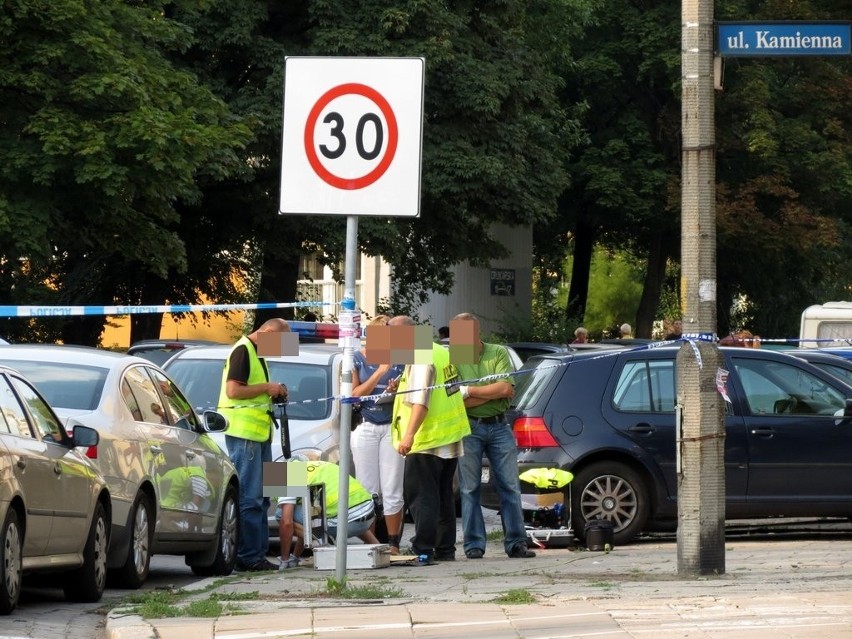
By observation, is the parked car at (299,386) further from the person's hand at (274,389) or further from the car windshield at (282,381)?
the person's hand at (274,389)

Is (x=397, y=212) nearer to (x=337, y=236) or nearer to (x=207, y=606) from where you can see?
(x=207, y=606)

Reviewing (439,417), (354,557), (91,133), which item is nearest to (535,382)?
(439,417)

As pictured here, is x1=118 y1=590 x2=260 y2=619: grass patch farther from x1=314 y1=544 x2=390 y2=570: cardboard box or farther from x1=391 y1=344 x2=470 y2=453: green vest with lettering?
x1=391 y1=344 x2=470 y2=453: green vest with lettering

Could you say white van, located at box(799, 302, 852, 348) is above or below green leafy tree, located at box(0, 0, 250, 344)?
below

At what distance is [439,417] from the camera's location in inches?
491

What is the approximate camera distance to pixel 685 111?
10.4m

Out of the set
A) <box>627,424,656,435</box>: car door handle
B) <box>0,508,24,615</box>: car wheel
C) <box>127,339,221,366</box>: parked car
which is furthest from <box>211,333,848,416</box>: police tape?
<box>127,339,221,366</box>: parked car

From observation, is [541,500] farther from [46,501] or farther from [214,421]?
[46,501]

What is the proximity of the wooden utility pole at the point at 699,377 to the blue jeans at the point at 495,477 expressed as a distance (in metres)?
2.80

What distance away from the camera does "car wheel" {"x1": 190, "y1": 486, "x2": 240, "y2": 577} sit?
1311 centimetres

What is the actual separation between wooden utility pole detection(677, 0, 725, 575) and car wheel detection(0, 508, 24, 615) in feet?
12.6

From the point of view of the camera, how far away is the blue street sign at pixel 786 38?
10.3 meters

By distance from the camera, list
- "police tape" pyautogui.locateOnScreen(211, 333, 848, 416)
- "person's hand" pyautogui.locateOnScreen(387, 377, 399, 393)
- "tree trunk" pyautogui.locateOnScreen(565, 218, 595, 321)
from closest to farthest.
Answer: "police tape" pyautogui.locateOnScreen(211, 333, 848, 416)
"person's hand" pyautogui.locateOnScreen(387, 377, 399, 393)
"tree trunk" pyautogui.locateOnScreen(565, 218, 595, 321)

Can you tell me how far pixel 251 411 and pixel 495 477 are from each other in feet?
6.30
